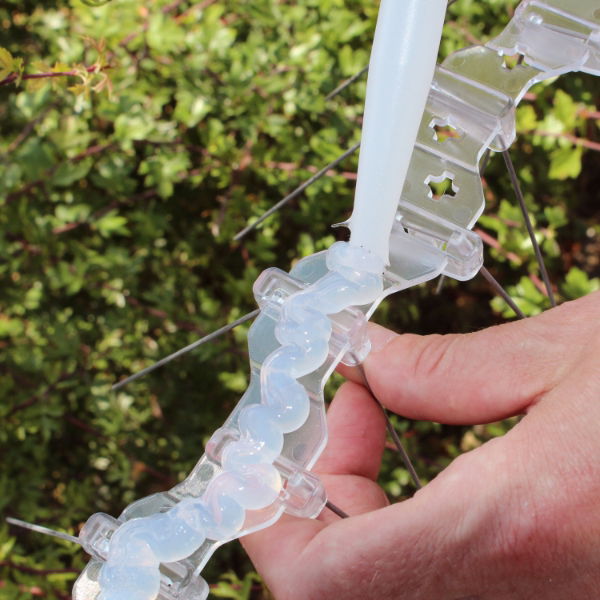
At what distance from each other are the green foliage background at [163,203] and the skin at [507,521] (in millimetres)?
563

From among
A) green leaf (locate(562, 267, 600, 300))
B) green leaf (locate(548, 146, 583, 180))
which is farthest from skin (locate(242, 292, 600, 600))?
green leaf (locate(548, 146, 583, 180))

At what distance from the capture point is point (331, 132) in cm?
141

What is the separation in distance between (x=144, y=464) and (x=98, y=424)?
0.14 m

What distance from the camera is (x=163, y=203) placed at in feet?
5.41

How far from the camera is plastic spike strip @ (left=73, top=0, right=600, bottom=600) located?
694 millimetres

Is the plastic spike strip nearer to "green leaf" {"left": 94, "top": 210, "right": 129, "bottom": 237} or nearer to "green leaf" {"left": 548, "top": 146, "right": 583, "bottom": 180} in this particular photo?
"green leaf" {"left": 548, "top": 146, "right": 583, "bottom": 180}

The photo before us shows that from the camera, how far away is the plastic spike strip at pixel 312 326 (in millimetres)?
694

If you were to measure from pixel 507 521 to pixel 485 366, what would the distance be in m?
0.19

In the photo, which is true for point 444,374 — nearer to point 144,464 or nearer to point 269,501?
point 269,501

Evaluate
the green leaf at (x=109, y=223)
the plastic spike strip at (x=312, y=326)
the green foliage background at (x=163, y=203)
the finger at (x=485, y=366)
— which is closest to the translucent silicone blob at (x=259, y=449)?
the plastic spike strip at (x=312, y=326)

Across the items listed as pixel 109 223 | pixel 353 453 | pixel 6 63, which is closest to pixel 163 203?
pixel 109 223

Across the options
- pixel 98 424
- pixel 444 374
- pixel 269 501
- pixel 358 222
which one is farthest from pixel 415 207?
pixel 98 424

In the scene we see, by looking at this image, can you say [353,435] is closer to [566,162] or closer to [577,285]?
[577,285]

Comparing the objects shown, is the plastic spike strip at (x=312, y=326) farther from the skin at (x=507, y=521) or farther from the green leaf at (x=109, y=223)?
the green leaf at (x=109, y=223)
